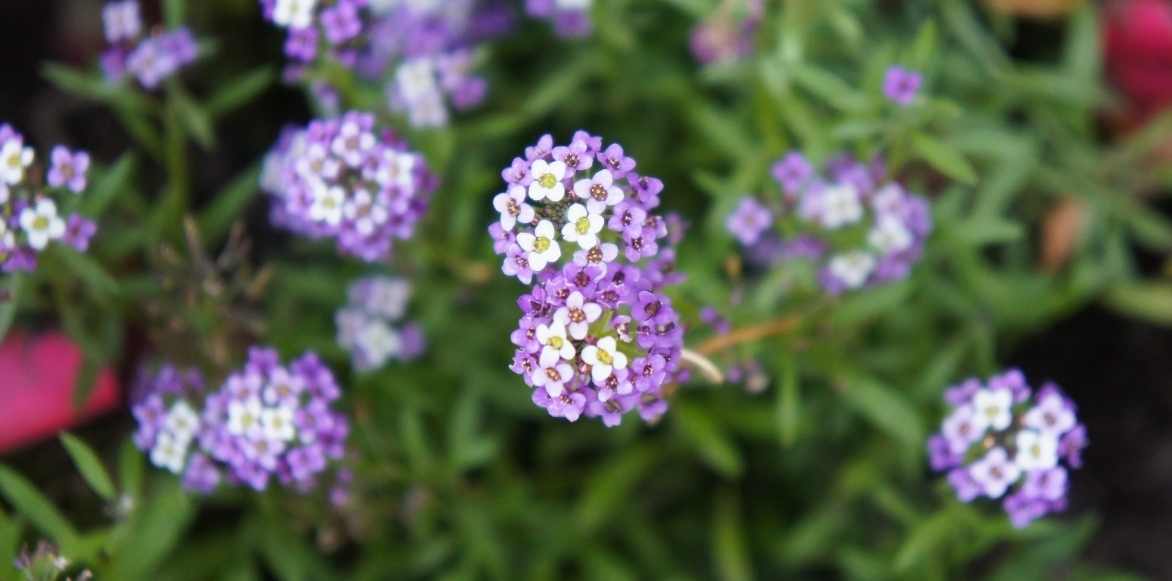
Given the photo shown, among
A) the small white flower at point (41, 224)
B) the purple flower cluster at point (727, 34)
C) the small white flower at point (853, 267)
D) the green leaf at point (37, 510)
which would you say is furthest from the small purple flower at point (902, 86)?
the green leaf at point (37, 510)

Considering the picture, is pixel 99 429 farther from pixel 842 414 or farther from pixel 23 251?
pixel 842 414

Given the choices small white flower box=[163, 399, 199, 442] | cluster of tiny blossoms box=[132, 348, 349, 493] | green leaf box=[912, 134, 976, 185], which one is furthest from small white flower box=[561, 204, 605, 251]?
small white flower box=[163, 399, 199, 442]

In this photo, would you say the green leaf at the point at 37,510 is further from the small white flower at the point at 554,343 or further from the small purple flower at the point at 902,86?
the small purple flower at the point at 902,86

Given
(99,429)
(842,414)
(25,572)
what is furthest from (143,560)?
(842,414)

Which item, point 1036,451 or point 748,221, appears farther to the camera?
point 748,221

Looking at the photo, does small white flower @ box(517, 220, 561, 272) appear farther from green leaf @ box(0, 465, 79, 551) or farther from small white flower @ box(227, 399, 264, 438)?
green leaf @ box(0, 465, 79, 551)

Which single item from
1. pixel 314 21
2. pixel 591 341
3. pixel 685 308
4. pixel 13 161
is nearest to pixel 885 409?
pixel 685 308

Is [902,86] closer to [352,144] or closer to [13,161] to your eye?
[352,144]
